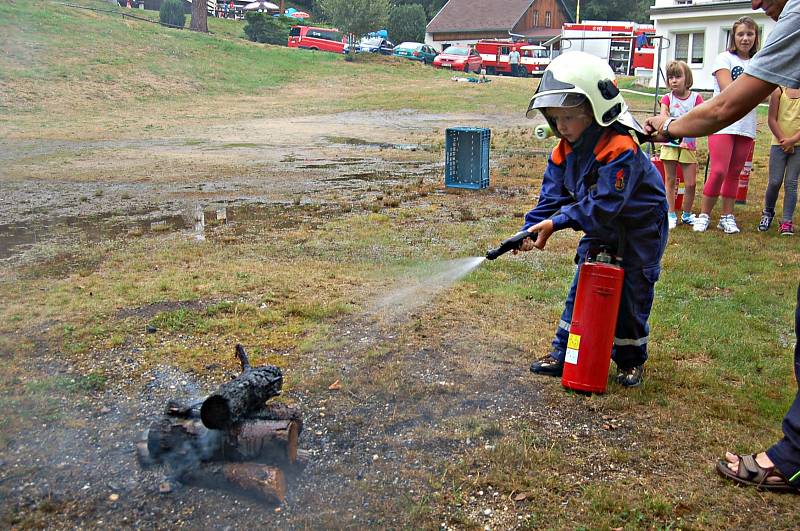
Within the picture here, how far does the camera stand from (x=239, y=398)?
3.24m

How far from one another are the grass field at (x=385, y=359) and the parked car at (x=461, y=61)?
32.9 m

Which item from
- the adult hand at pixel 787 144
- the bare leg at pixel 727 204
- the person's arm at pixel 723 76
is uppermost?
the person's arm at pixel 723 76

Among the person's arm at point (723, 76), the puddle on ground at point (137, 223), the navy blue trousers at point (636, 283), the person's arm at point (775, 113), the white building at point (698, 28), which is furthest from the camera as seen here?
the white building at point (698, 28)

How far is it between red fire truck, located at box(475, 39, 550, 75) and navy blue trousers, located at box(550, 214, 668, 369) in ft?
132

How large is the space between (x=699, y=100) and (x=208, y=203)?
244 inches

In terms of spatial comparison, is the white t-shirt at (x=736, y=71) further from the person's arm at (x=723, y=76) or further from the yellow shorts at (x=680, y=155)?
the yellow shorts at (x=680, y=155)

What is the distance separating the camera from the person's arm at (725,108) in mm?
2941

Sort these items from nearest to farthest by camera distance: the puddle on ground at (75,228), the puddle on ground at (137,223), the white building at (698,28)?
1. the puddle on ground at (75,228)
2. the puddle on ground at (137,223)
3. the white building at (698,28)

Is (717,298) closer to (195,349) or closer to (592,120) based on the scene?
(592,120)

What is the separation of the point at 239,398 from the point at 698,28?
34349 millimetres

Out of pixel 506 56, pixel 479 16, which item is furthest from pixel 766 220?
pixel 479 16

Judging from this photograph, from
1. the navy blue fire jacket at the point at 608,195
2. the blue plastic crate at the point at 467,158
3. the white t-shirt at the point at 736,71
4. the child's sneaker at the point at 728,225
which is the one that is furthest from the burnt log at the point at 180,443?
the blue plastic crate at the point at 467,158

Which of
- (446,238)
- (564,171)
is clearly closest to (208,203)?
(446,238)

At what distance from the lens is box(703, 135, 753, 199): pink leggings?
24.7ft
